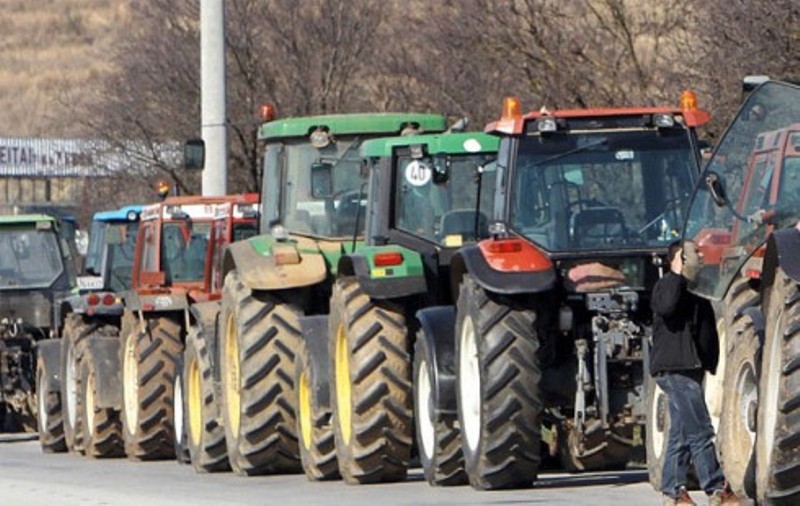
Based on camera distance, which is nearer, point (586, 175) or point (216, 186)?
point (586, 175)

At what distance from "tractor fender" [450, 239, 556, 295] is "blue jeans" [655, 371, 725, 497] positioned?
1.90m

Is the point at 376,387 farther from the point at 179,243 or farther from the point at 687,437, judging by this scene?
the point at 179,243

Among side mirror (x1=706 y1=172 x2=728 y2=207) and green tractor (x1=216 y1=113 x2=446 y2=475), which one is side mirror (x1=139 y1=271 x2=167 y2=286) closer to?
green tractor (x1=216 y1=113 x2=446 y2=475)

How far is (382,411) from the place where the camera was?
55.7 ft

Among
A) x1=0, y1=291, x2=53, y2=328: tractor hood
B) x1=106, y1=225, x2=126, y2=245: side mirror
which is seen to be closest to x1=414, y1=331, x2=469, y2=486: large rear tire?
x1=106, y1=225, x2=126, y2=245: side mirror

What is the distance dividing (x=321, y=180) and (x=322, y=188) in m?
0.07

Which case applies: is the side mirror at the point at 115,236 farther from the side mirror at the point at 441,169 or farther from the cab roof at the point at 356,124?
the side mirror at the point at 441,169

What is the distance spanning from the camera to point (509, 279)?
1505cm

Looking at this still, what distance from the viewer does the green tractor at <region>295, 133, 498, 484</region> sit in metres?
16.7

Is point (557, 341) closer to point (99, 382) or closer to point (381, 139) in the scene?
point (381, 139)

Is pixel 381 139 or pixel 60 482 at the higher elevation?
pixel 381 139

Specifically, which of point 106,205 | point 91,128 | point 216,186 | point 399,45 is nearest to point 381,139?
point 216,186

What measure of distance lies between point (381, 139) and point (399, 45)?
20339 mm

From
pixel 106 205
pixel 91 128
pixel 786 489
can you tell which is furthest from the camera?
pixel 106 205
